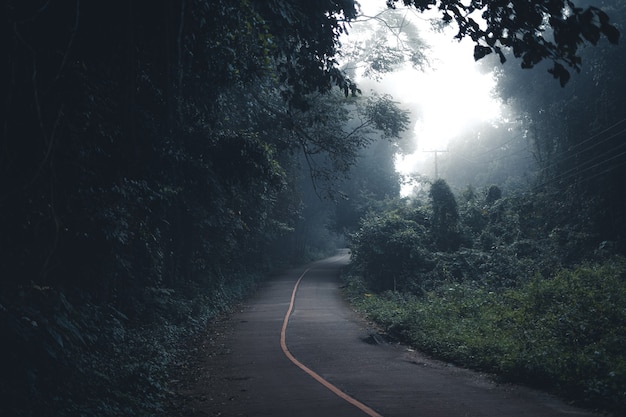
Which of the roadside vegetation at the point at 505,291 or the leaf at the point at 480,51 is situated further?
the roadside vegetation at the point at 505,291

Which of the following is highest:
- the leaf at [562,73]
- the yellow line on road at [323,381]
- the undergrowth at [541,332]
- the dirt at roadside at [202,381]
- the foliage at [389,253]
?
the leaf at [562,73]

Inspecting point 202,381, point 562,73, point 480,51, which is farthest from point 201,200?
point 562,73

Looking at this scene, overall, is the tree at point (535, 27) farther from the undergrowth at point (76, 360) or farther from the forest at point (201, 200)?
the undergrowth at point (76, 360)

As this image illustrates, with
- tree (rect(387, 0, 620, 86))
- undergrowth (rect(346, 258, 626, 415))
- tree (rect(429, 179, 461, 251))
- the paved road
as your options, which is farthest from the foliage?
tree (rect(387, 0, 620, 86))

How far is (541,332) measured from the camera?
12.2m

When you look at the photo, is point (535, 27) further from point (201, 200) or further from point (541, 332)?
point (201, 200)

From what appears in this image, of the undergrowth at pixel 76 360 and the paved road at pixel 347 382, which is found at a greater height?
the undergrowth at pixel 76 360

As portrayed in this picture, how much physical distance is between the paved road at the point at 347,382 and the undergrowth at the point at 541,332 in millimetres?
455

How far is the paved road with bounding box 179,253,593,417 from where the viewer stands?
788cm

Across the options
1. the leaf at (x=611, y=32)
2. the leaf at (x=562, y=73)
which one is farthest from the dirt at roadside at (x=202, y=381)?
the leaf at (x=611, y=32)

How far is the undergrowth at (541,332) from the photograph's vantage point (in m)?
8.76

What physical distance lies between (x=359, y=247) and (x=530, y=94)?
18360 mm

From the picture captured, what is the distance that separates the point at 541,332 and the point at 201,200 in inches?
399

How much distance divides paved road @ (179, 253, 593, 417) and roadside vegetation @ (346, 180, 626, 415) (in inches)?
24.0
